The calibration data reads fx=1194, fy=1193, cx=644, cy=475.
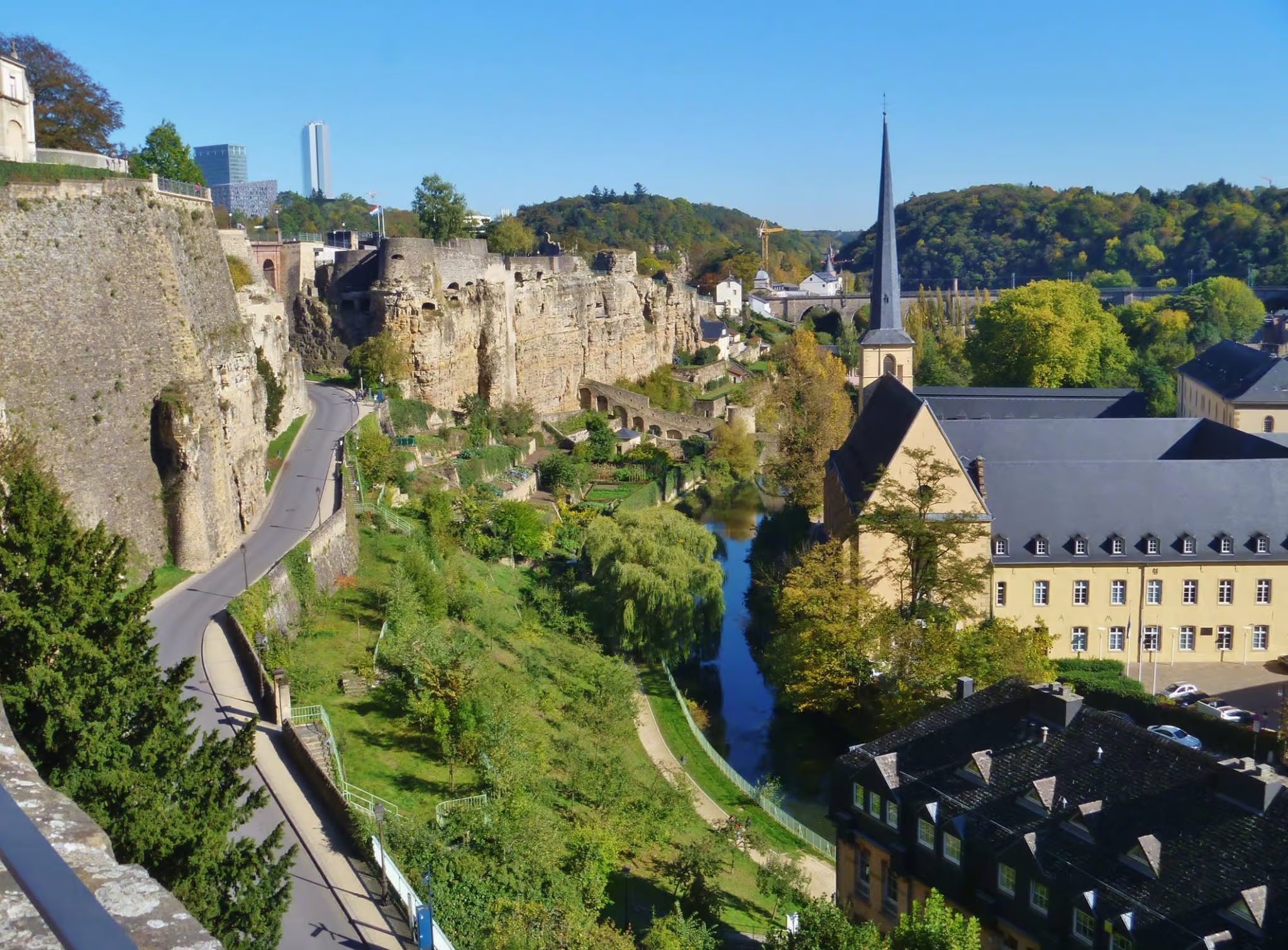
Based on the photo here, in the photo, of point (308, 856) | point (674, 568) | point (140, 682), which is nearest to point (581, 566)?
point (674, 568)

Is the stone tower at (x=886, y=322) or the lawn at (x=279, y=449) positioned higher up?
the stone tower at (x=886, y=322)

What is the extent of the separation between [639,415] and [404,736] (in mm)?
40806

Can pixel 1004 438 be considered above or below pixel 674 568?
above

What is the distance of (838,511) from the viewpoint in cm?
3638

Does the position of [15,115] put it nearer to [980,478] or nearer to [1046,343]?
[980,478]

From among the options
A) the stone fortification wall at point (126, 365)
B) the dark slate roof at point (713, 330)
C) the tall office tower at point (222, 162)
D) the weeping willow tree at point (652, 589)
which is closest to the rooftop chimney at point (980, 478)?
the weeping willow tree at point (652, 589)

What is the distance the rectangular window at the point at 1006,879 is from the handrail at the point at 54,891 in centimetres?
1532

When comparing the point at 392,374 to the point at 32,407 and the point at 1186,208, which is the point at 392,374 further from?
the point at 1186,208

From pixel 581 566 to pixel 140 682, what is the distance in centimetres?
2208

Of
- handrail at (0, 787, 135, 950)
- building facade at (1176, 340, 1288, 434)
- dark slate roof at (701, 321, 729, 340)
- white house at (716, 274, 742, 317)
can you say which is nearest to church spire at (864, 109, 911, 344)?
building facade at (1176, 340, 1288, 434)

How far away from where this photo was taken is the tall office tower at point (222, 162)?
16900cm

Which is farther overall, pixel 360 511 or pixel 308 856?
pixel 360 511

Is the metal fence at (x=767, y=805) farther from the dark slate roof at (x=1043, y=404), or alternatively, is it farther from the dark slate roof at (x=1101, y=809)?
the dark slate roof at (x=1043, y=404)

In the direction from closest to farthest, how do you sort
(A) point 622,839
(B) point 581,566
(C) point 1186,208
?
(A) point 622,839, (B) point 581,566, (C) point 1186,208
